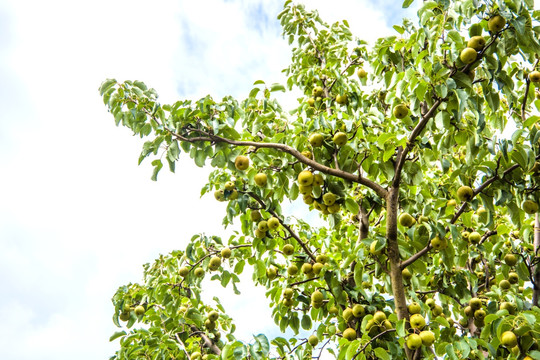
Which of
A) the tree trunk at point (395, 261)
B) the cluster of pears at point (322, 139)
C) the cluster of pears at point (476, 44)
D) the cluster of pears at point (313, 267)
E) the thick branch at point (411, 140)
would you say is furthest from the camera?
the cluster of pears at point (313, 267)

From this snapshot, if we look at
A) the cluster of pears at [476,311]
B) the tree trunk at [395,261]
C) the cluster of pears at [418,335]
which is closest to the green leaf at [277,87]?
the tree trunk at [395,261]

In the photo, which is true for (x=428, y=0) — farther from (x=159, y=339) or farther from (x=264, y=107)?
(x=159, y=339)

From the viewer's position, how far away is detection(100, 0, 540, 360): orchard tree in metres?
2.71

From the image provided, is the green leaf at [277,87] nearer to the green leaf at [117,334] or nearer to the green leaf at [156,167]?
the green leaf at [156,167]

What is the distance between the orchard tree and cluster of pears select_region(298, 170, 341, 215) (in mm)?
13

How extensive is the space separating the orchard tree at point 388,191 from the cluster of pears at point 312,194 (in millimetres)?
13

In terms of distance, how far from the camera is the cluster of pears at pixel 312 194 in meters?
3.16

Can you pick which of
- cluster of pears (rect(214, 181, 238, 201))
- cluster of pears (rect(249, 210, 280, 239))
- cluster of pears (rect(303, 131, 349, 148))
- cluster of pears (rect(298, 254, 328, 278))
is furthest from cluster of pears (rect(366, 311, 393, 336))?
cluster of pears (rect(214, 181, 238, 201))

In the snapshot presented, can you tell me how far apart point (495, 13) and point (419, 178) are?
1.16 m

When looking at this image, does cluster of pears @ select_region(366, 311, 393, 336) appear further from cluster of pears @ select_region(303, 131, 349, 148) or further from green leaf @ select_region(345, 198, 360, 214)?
cluster of pears @ select_region(303, 131, 349, 148)

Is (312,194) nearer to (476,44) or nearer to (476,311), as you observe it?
(476,44)

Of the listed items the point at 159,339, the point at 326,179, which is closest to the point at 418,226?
the point at 326,179

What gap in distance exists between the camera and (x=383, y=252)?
10.0 ft

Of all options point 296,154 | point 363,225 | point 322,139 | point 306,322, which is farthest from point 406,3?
point 306,322
